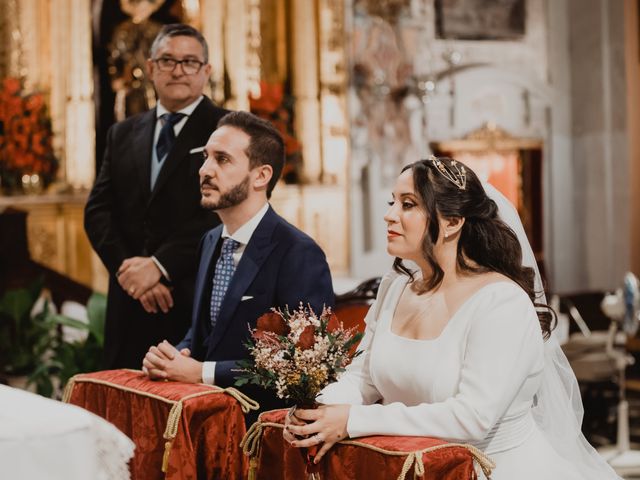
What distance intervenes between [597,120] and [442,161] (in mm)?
10450

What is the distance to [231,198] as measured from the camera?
3.14m

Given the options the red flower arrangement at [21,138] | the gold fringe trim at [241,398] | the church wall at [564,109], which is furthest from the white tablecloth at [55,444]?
the church wall at [564,109]

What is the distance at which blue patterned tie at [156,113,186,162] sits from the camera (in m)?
3.85

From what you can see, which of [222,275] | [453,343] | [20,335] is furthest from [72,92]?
Result: [453,343]

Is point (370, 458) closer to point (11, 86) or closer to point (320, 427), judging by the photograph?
point (320, 427)

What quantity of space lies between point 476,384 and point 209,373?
0.91 metres

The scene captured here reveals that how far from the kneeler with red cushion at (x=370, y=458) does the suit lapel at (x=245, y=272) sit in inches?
22.0

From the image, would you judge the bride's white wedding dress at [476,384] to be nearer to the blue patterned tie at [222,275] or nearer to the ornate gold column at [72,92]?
the blue patterned tie at [222,275]

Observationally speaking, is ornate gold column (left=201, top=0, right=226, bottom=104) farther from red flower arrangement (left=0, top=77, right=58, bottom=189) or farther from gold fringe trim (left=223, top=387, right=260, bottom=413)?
gold fringe trim (left=223, top=387, right=260, bottom=413)

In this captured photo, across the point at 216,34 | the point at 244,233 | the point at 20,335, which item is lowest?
the point at 20,335

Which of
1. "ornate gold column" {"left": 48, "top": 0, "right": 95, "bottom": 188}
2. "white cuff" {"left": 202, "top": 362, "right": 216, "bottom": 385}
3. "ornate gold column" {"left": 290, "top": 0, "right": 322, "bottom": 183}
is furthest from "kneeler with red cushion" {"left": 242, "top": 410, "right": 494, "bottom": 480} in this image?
"ornate gold column" {"left": 290, "top": 0, "right": 322, "bottom": 183}

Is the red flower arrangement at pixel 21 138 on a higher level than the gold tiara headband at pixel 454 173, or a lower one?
higher

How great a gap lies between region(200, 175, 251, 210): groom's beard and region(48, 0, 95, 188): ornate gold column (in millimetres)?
5727

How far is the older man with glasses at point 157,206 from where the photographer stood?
3701mm
